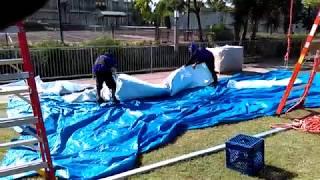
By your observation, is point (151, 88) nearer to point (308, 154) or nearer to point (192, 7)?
point (308, 154)

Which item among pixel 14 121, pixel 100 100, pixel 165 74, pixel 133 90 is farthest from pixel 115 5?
pixel 14 121

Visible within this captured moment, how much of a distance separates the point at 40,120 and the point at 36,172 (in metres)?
1.07


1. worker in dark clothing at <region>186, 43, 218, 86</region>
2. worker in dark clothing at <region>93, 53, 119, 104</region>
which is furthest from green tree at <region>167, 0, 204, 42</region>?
worker in dark clothing at <region>93, 53, 119, 104</region>

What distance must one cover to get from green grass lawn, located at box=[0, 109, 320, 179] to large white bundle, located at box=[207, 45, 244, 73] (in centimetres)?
727

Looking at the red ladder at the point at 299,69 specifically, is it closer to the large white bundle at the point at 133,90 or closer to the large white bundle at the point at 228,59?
the large white bundle at the point at 133,90

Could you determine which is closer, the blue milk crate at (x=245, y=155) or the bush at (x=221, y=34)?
the blue milk crate at (x=245, y=155)

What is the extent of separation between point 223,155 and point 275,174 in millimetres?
926

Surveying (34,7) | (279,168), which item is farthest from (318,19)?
(34,7)

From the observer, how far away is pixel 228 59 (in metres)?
15.1

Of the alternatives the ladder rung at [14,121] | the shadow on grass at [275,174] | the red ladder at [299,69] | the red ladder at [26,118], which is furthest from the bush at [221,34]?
the ladder rung at [14,121]

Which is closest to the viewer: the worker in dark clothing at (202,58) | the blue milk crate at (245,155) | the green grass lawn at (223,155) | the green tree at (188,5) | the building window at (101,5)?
the blue milk crate at (245,155)

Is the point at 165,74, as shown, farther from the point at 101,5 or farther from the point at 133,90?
the point at 101,5

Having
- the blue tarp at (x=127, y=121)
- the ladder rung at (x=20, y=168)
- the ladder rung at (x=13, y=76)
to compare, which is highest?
the ladder rung at (x=13, y=76)

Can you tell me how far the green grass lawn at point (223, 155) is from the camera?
5281 millimetres
